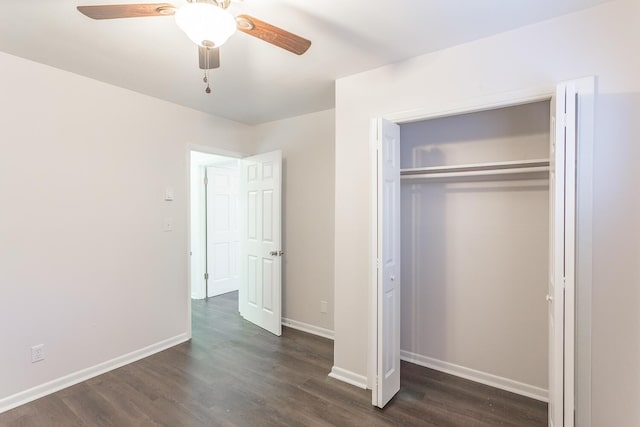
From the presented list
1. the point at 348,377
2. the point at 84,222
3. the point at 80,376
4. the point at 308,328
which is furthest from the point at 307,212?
the point at 80,376

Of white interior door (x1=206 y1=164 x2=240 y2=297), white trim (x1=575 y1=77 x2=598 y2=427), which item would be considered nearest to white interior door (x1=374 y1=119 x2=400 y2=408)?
white trim (x1=575 y1=77 x2=598 y2=427)

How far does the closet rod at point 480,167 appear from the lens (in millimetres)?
2223

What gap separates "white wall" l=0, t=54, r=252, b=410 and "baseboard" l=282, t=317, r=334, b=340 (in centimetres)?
116

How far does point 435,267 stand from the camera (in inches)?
110

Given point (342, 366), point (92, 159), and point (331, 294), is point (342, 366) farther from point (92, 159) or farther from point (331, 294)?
point (92, 159)

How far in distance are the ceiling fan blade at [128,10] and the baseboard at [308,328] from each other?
315 cm

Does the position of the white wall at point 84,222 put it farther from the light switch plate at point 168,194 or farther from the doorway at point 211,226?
the doorway at point 211,226

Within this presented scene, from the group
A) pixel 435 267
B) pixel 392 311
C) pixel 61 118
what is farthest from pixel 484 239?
pixel 61 118

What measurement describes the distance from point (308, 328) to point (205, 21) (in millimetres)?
3232

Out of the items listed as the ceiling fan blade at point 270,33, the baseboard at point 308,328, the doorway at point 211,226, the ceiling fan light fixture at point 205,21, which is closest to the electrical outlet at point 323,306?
the baseboard at point 308,328

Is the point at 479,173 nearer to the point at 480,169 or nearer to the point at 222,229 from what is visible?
the point at 480,169

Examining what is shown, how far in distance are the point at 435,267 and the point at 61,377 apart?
3.18 meters

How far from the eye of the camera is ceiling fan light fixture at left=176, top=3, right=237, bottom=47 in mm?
Result: 1227

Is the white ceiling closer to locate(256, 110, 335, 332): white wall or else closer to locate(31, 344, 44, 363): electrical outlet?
locate(256, 110, 335, 332): white wall
